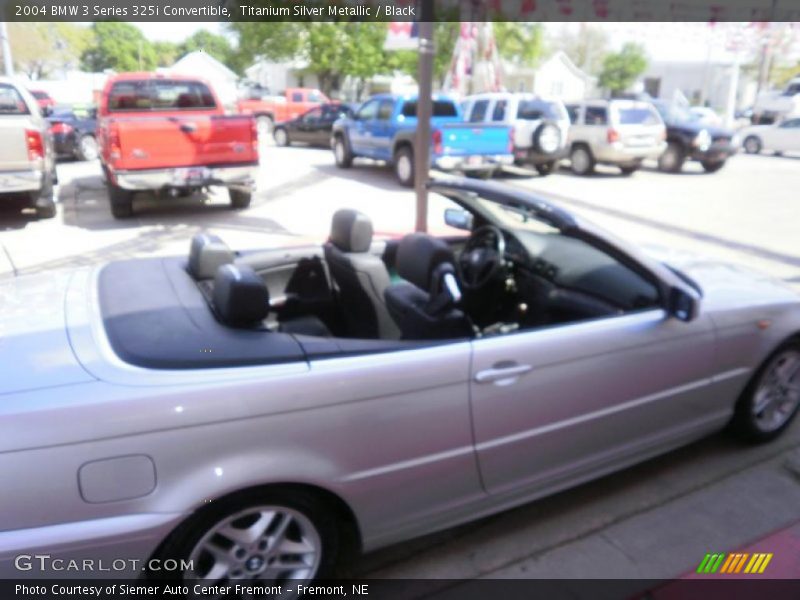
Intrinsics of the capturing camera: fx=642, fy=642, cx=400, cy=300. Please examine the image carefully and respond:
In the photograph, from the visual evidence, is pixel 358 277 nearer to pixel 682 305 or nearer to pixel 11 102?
pixel 682 305

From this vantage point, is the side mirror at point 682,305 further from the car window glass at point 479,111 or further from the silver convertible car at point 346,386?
the car window glass at point 479,111

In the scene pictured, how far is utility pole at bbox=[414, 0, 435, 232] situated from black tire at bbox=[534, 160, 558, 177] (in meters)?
8.71

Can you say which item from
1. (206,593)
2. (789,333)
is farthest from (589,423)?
(206,593)

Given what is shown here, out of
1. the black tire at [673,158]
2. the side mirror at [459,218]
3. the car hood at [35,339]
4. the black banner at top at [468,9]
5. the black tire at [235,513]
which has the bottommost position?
the black tire at [673,158]

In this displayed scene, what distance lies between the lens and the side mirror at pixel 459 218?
3.78m

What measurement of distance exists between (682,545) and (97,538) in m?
2.32

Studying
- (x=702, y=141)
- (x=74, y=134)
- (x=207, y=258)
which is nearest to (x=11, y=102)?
(x=74, y=134)

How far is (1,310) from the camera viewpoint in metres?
2.48

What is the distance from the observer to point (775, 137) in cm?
2139

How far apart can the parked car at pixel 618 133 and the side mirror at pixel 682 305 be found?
13.0m

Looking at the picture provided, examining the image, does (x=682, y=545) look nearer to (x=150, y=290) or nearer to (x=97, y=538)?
(x=97, y=538)

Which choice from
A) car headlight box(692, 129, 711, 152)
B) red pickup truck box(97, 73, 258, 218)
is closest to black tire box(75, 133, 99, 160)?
red pickup truck box(97, 73, 258, 218)

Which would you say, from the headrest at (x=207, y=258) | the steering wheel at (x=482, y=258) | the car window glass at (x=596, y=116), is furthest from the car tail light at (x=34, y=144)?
the car window glass at (x=596, y=116)

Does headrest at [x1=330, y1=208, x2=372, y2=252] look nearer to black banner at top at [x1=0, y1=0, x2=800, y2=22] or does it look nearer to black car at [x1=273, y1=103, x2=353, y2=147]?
black banner at top at [x1=0, y1=0, x2=800, y2=22]
